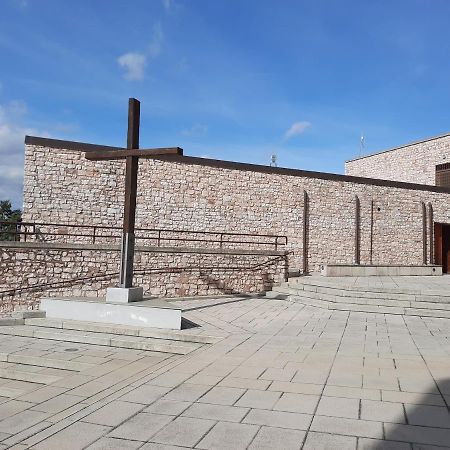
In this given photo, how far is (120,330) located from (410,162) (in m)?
21.7

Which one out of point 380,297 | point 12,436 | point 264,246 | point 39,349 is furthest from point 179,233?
point 12,436

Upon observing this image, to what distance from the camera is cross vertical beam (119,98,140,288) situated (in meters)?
8.19

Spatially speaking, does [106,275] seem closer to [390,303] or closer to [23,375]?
[23,375]

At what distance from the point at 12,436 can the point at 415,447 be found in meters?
2.99

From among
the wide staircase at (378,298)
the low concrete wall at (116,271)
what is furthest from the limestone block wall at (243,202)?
the wide staircase at (378,298)

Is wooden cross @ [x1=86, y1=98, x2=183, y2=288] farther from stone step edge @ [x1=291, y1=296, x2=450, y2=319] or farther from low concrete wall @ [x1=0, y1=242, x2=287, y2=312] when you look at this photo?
stone step edge @ [x1=291, y1=296, x2=450, y2=319]

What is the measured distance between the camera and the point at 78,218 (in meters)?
14.1

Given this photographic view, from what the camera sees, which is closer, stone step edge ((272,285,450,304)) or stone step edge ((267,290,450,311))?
stone step edge ((267,290,450,311))

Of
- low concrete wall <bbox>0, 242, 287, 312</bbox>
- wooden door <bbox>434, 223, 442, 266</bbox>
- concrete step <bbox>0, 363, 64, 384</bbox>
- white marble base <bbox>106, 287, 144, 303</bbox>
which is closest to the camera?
concrete step <bbox>0, 363, 64, 384</bbox>

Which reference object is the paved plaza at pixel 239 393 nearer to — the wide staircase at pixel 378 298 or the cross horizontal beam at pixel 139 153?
the wide staircase at pixel 378 298

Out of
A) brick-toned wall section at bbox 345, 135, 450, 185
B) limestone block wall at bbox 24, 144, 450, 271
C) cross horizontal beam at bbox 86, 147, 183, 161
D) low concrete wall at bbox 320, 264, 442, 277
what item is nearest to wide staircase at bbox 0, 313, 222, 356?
cross horizontal beam at bbox 86, 147, 183, 161

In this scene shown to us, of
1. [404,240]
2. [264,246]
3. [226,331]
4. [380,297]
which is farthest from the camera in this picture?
[404,240]

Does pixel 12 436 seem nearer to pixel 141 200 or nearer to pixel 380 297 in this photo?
pixel 380 297

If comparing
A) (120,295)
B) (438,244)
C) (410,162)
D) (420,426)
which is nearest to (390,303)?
(120,295)
